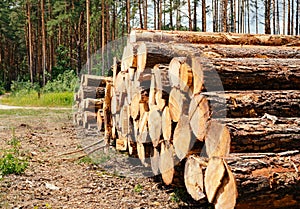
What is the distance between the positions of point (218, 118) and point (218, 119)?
0.07 meters

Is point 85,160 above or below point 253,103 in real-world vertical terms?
below

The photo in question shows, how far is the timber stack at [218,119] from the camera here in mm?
3133

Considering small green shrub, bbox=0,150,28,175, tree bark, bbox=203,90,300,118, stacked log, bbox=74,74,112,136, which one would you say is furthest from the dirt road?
stacked log, bbox=74,74,112,136

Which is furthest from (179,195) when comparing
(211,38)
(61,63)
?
(61,63)

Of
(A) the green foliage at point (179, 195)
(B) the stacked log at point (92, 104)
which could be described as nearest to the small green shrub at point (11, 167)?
(A) the green foliage at point (179, 195)

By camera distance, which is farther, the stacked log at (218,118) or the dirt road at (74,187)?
the dirt road at (74,187)

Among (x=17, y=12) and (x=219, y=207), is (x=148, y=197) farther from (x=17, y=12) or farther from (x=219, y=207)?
(x=17, y=12)

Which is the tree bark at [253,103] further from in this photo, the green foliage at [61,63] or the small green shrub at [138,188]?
the green foliage at [61,63]

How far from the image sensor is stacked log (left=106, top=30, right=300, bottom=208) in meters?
3.14

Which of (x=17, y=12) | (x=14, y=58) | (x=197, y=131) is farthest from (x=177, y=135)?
(x=14, y=58)

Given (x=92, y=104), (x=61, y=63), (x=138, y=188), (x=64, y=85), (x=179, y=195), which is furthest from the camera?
(x=61, y=63)

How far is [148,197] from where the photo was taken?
4.81 m

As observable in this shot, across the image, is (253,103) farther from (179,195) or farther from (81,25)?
(81,25)

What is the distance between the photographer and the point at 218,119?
360cm
